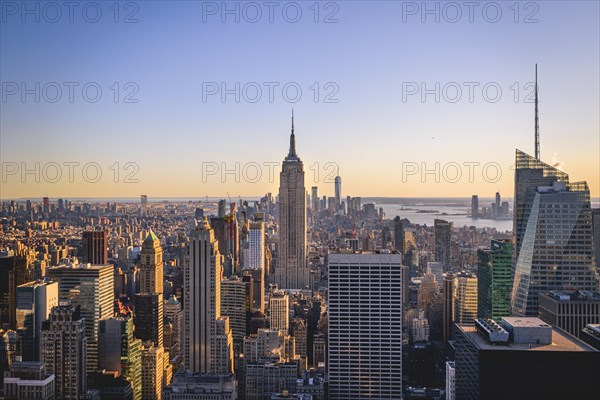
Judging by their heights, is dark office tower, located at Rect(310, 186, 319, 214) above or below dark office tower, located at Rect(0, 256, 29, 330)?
above

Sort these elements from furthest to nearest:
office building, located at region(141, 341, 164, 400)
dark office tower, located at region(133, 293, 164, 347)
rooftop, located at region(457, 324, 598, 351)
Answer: dark office tower, located at region(133, 293, 164, 347), office building, located at region(141, 341, 164, 400), rooftop, located at region(457, 324, 598, 351)

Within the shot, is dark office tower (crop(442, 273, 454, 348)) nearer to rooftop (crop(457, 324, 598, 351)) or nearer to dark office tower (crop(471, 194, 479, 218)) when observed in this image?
dark office tower (crop(471, 194, 479, 218))

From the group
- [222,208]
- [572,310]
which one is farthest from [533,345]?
[222,208]

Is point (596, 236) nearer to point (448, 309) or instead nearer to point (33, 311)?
point (448, 309)

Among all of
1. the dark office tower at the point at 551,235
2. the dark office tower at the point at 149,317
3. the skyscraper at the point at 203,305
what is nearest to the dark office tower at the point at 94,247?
the dark office tower at the point at 149,317

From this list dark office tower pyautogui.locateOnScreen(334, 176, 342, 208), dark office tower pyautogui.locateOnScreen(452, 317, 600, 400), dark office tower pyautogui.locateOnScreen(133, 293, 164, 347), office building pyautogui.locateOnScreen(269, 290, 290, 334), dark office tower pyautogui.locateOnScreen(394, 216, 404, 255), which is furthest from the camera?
office building pyautogui.locateOnScreen(269, 290, 290, 334)

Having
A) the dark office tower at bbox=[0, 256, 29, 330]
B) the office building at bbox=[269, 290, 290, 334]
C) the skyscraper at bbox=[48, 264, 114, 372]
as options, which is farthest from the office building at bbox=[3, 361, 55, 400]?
the office building at bbox=[269, 290, 290, 334]
